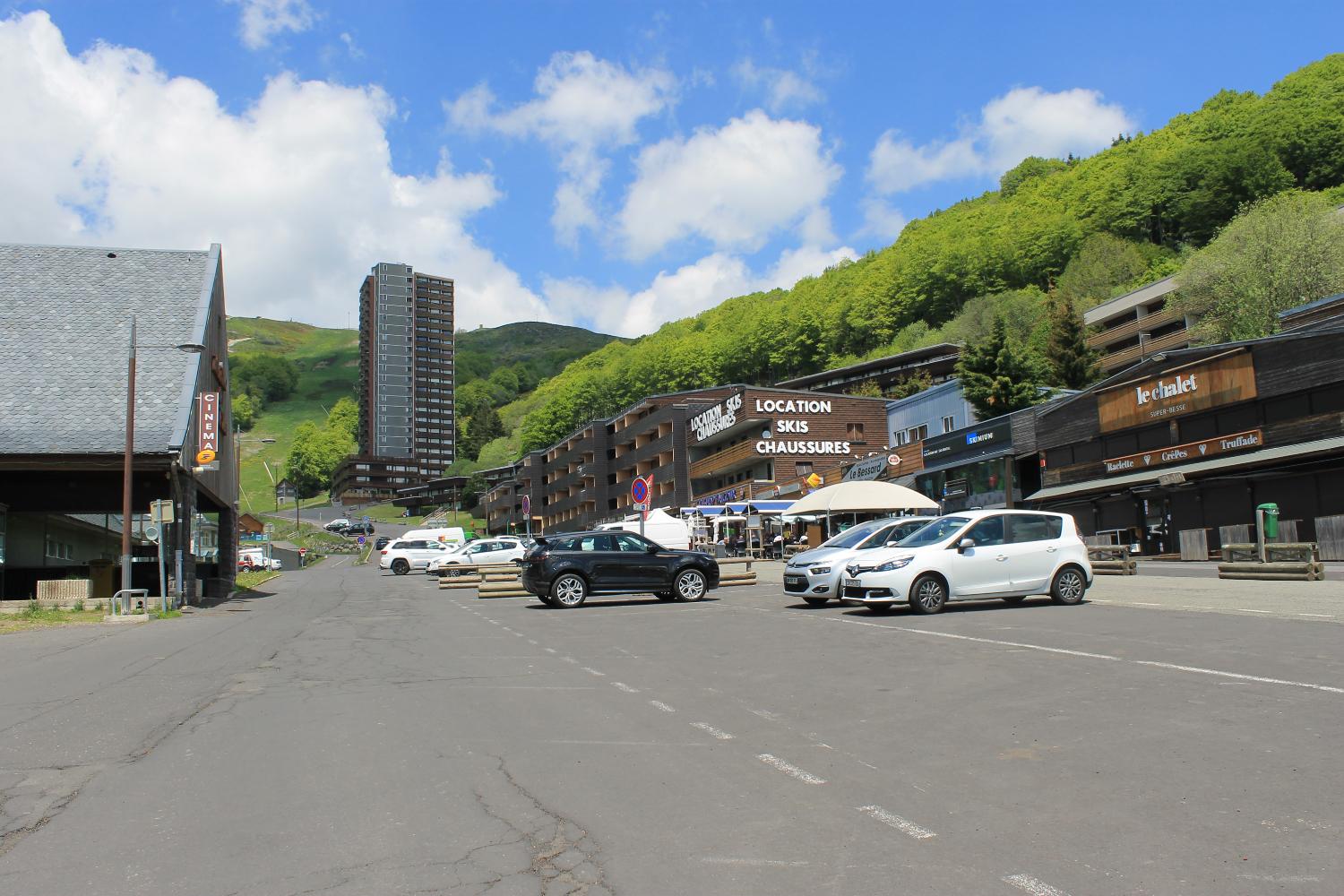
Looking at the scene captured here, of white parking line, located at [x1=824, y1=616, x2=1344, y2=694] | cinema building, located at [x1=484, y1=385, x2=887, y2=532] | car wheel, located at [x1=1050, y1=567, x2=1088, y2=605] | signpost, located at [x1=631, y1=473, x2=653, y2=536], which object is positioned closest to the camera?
white parking line, located at [x1=824, y1=616, x2=1344, y2=694]

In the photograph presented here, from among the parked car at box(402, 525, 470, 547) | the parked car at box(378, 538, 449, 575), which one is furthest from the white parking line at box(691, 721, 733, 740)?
the parked car at box(402, 525, 470, 547)

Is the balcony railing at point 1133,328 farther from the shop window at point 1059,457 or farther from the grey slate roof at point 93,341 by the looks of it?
the grey slate roof at point 93,341

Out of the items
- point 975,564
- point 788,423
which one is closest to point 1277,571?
point 975,564

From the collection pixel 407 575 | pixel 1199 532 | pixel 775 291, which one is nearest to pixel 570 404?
pixel 775 291

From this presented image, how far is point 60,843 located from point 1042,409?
45187 mm

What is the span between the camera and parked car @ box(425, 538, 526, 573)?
42.8 m

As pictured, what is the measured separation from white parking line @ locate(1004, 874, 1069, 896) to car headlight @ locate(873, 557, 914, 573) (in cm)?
1217

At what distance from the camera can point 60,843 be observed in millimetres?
5164

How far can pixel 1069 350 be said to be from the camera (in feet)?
207

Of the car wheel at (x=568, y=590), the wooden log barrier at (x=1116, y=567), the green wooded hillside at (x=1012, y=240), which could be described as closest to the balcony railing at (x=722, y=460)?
the green wooded hillside at (x=1012, y=240)

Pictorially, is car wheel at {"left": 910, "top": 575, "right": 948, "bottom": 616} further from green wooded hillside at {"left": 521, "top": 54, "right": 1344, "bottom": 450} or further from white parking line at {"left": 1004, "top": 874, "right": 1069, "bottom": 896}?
green wooded hillside at {"left": 521, "top": 54, "right": 1344, "bottom": 450}

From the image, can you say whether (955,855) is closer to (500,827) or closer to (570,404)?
(500,827)

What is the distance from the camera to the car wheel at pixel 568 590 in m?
22.4

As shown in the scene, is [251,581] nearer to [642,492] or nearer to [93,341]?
[93,341]
